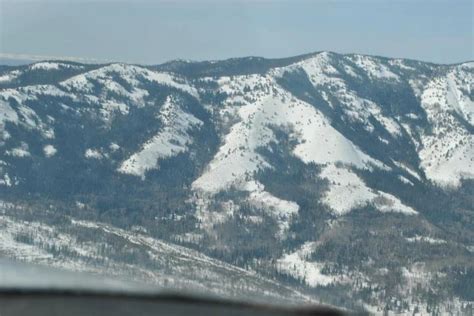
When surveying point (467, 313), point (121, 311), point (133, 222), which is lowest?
point (121, 311)

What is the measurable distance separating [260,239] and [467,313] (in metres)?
61.9

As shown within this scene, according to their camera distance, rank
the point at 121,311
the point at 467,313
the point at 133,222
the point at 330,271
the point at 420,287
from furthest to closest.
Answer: the point at 133,222, the point at 330,271, the point at 420,287, the point at 467,313, the point at 121,311

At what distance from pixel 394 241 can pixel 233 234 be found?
3942 centimetres

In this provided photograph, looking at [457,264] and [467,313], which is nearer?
[467,313]

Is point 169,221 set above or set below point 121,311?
above

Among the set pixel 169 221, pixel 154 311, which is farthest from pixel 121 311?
pixel 169 221

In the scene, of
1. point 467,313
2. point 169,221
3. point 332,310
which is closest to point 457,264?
point 467,313

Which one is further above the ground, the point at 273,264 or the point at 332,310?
the point at 273,264

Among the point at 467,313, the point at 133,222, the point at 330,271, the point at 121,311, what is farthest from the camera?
the point at 133,222

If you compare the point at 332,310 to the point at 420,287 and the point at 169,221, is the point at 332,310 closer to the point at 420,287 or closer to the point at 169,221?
the point at 420,287

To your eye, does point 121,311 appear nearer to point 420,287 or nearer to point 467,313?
point 467,313

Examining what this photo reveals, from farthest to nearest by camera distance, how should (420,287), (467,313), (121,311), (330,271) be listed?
1. (330,271)
2. (420,287)
3. (467,313)
4. (121,311)

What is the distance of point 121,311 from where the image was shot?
9312 mm

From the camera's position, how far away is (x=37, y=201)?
637ft
